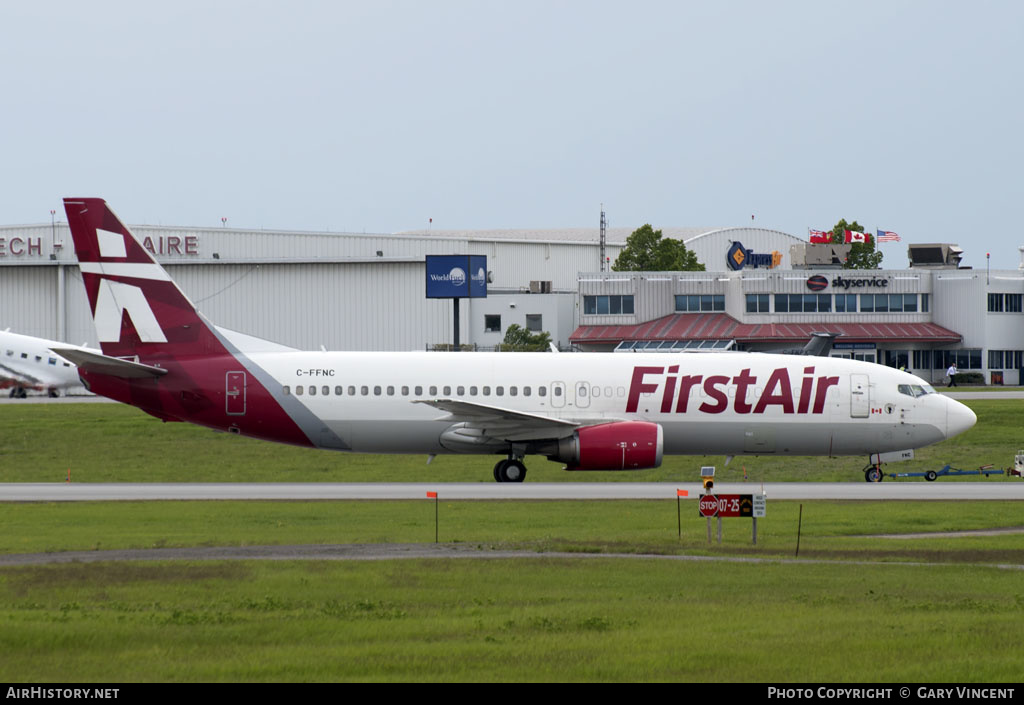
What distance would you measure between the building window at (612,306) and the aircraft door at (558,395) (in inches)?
2572

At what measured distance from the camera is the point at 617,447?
3597cm

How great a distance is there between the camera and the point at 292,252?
330 feet

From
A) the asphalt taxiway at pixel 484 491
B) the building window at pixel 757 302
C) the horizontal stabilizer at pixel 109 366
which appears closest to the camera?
the asphalt taxiway at pixel 484 491

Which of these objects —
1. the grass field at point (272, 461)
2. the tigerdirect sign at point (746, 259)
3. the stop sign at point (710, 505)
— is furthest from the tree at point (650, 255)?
the stop sign at point (710, 505)

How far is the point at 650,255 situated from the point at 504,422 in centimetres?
8539

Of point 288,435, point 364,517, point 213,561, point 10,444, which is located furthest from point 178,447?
point 213,561

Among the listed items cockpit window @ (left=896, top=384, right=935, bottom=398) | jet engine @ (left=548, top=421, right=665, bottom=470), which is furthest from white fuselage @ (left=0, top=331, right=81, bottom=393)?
cockpit window @ (left=896, top=384, right=935, bottom=398)

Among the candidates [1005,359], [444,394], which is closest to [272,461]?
[444,394]

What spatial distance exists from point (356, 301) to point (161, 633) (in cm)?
8554

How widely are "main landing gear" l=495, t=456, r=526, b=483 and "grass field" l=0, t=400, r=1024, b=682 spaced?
621 centimetres

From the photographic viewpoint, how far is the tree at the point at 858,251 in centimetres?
12962

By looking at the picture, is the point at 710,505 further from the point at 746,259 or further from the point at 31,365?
the point at 746,259

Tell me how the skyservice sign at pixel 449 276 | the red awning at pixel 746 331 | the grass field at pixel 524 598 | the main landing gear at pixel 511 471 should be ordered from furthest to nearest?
the red awning at pixel 746 331, the skyservice sign at pixel 449 276, the main landing gear at pixel 511 471, the grass field at pixel 524 598

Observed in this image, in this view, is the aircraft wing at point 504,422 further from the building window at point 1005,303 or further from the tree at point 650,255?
the tree at point 650,255
